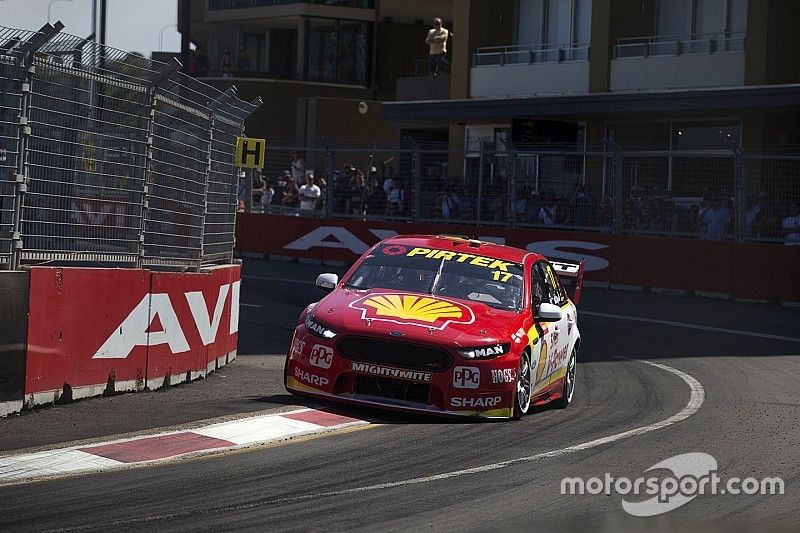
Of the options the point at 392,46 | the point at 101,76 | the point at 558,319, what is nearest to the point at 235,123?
the point at 101,76

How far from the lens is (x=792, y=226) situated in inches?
943

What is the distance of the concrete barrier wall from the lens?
970 cm

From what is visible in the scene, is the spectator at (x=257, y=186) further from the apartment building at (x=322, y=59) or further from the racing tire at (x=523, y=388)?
the racing tire at (x=523, y=388)

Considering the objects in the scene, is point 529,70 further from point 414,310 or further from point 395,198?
A: point 414,310

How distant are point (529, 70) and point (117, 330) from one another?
28.0 metres

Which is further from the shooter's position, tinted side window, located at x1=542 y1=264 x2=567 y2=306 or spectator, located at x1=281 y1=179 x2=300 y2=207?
spectator, located at x1=281 y1=179 x2=300 y2=207

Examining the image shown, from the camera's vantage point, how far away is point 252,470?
785cm

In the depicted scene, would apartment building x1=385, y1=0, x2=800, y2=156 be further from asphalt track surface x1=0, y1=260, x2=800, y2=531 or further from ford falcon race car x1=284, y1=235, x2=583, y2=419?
ford falcon race car x1=284, y1=235, x2=583, y2=419

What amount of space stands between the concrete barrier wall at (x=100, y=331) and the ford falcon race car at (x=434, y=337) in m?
1.57

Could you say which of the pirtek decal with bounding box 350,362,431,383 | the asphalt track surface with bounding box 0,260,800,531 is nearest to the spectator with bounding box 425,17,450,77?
the asphalt track surface with bounding box 0,260,800,531

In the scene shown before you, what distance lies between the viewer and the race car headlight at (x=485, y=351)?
10109 millimetres

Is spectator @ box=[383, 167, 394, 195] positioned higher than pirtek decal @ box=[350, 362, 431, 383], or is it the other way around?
spectator @ box=[383, 167, 394, 195]

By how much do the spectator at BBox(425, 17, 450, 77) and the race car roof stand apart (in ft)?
90.9

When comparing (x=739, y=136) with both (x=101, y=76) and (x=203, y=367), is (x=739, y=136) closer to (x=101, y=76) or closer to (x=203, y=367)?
(x=203, y=367)
